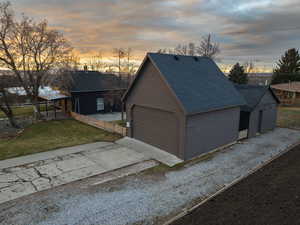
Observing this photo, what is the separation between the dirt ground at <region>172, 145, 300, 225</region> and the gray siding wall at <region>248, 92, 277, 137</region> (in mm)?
6551

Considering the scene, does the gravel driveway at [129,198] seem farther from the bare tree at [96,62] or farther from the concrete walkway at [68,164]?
the bare tree at [96,62]

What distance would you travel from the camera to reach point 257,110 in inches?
580

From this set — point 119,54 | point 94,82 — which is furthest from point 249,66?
point 94,82

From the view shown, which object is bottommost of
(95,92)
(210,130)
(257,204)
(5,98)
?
(257,204)

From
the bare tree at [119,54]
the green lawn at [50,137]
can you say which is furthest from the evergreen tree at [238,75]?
the green lawn at [50,137]

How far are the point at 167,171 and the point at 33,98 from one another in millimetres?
18135

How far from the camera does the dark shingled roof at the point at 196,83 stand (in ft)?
33.5

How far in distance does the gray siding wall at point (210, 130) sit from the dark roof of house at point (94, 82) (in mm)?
14491

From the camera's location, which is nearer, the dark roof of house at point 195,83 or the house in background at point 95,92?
the dark roof of house at point 195,83

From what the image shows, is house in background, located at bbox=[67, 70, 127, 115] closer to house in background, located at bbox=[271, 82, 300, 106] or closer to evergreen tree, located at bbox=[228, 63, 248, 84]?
evergreen tree, located at bbox=[228, 63, 248, 84]

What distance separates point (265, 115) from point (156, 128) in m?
10.0

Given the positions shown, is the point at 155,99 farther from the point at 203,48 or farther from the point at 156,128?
the point at 203,48

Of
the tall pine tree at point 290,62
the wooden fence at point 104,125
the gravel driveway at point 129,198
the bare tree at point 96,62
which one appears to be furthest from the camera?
the tall pine tree at point 290,62

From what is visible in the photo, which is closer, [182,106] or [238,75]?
[182,106]
